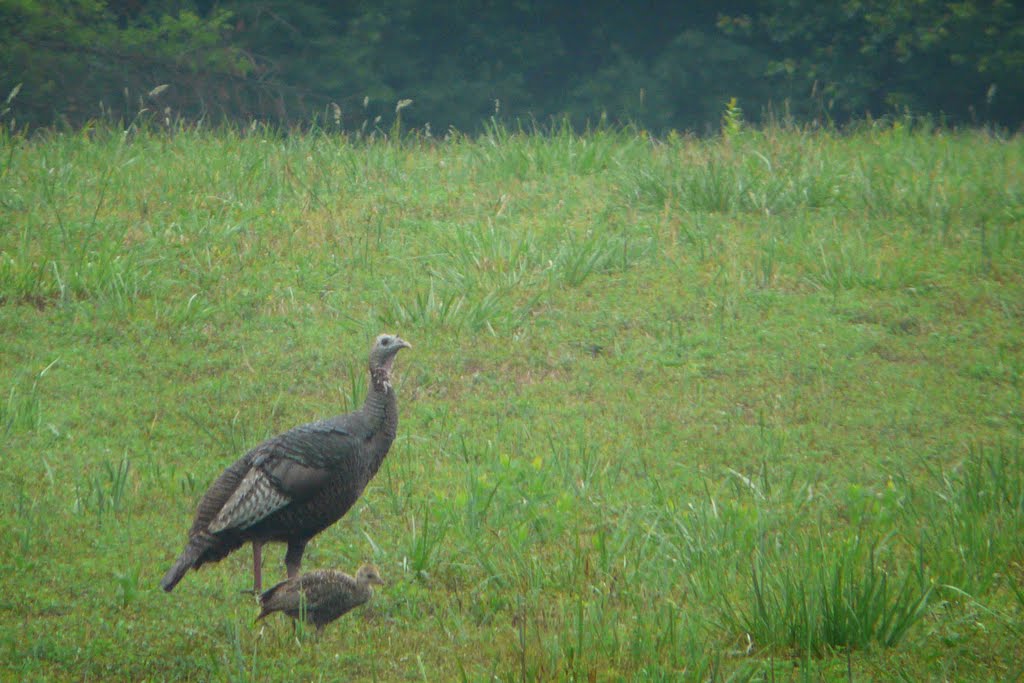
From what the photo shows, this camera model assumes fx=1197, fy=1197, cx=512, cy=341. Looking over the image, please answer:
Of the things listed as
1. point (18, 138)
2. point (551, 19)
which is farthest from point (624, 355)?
point (551, 19)

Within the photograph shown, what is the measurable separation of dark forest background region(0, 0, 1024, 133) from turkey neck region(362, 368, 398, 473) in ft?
54.8

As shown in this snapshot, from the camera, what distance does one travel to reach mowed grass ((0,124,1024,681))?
5.13 meters

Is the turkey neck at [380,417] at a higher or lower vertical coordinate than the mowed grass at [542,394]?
higher

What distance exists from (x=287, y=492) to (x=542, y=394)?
10.5ft

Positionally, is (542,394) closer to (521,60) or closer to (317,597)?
(317,597)

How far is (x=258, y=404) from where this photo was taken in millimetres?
8227

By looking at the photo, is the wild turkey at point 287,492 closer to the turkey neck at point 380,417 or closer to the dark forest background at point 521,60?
the turkey neck at point 380,417

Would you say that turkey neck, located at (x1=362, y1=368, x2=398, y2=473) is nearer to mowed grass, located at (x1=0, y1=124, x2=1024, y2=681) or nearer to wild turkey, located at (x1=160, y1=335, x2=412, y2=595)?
wild turkey, located at (x1=160, y1=335, x2=412, y2=595)

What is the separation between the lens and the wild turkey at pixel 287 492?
5.54 m

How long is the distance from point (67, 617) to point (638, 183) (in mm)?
8014

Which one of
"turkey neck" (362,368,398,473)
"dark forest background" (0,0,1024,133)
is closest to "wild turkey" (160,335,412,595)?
"turkey neck" (362,368,398,473)

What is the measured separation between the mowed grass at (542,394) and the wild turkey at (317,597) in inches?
6.6

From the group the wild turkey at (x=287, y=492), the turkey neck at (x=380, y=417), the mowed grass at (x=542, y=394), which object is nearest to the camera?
the mowed grass at (x=542, y=394)

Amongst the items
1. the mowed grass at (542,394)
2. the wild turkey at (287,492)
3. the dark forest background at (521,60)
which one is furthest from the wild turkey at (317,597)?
the dark forest background at (521,60)
